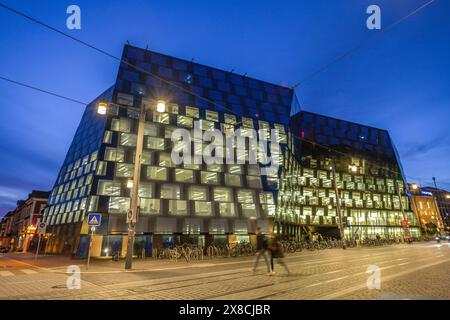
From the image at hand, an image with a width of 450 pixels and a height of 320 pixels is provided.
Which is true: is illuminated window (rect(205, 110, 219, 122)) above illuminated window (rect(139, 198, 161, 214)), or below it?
above

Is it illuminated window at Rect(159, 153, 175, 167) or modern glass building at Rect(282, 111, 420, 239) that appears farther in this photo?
modern glass building at Rect(282, 111, 420, 239)

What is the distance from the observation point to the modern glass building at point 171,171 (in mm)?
25516

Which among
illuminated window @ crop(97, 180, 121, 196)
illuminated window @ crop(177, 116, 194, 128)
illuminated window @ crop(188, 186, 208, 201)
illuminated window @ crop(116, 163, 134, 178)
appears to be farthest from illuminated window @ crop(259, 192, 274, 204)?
illuminated window @ crop(97, 180, 121, 196)

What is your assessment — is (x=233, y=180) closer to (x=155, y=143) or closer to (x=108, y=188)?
(x=155, y=143)

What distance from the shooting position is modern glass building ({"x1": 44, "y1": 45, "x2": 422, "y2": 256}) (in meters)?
25.5

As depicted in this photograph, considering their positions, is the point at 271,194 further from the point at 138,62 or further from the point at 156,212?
the point at 138,62

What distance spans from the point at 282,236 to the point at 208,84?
20700 millimetres

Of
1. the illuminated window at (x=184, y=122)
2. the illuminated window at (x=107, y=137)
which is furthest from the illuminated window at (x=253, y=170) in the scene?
the illuminated window at (x=107, y=137)

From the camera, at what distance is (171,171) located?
2883 centimetres

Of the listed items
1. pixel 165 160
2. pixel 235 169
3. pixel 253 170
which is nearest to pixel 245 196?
pixel 235 169

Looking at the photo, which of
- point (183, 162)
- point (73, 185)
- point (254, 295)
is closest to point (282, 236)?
point (183, 162)

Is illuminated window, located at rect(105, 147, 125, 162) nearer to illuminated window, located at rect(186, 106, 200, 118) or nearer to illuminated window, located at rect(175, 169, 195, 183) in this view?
illuminated window, located at rect(175, 169, 195, 183)

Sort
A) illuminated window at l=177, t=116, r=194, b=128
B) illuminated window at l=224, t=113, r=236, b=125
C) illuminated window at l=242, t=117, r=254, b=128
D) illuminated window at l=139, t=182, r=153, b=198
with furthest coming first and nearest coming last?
illuminated window at l=224, t=113, r=236, b=125
illuminated window at l=242, t=117, r=254, b=128
illuminated window at l=177, t=116, r=194, b=128
illuminated window at l=139, t=182, r=153, b=198

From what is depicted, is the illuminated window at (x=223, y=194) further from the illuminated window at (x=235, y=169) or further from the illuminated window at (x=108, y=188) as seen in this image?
the illuminated window at (x=108, y=188)
